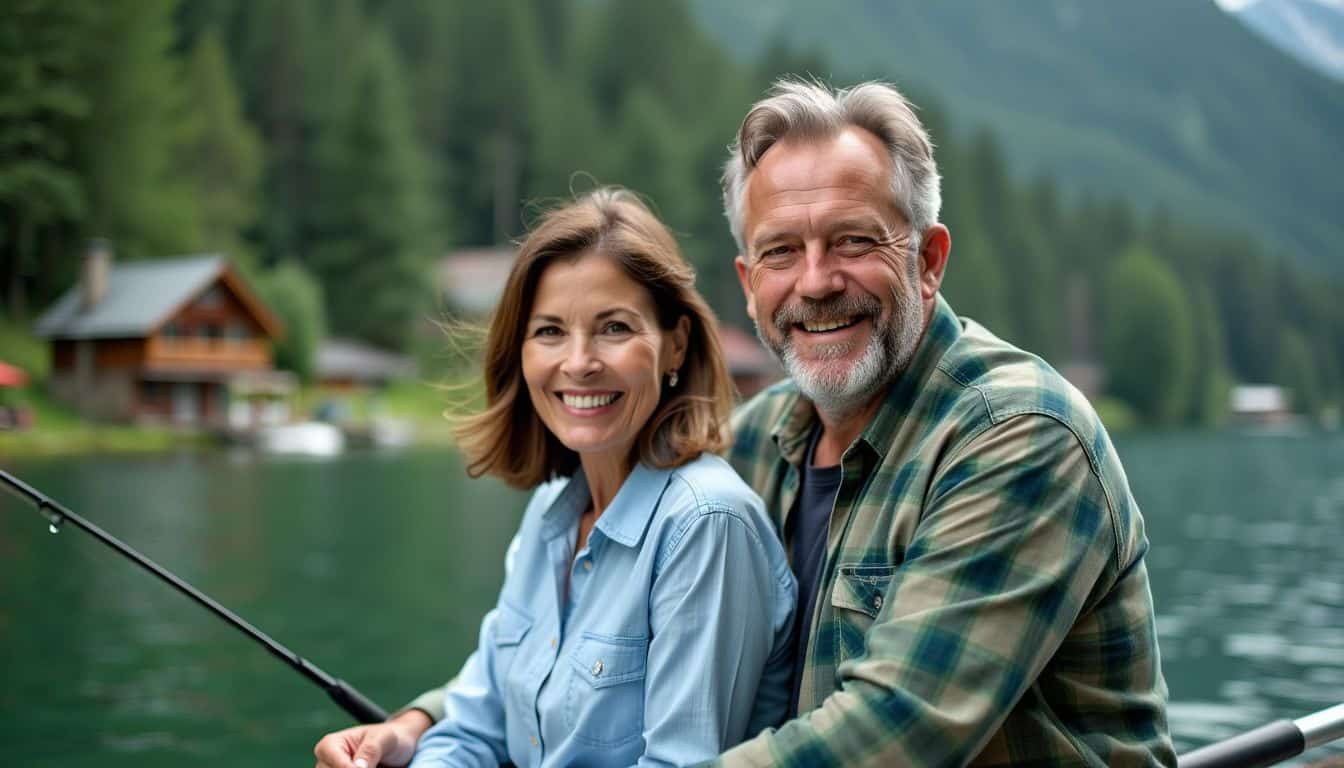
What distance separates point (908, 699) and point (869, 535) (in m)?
0.41

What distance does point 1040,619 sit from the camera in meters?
2.03

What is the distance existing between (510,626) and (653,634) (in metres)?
0.47

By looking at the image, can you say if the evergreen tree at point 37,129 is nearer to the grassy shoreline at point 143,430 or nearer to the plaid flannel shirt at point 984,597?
the grassy shoreline at point 143,430

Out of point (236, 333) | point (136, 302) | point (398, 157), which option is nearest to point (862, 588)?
point (136, 302)

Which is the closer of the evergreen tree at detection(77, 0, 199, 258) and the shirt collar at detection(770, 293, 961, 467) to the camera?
the shirt collar at detection(770, 293, 961, 467)

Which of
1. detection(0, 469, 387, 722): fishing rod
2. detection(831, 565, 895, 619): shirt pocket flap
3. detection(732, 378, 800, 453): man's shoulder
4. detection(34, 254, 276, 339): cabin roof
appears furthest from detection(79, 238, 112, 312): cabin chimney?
detection(831, 565, 895, 619): shirt pocket flap

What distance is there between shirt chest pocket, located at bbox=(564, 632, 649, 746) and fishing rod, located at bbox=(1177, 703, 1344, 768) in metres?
1.10

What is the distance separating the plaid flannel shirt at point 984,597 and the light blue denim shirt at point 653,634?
0.13m

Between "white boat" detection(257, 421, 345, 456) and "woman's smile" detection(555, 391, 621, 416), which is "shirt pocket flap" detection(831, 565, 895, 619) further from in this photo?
"white boat" detection(257, 421, 345, 456)

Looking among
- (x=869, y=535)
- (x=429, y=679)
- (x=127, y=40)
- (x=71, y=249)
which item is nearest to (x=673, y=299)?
(x=869, y=535)

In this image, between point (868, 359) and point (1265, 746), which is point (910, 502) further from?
point (1265, 746)

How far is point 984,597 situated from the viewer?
202 centimetres

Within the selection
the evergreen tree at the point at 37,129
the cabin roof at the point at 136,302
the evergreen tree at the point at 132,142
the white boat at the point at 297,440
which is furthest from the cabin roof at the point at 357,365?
the evergreen tree at the point at 37,129

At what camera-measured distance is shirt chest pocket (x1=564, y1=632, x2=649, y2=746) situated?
2.40 m
